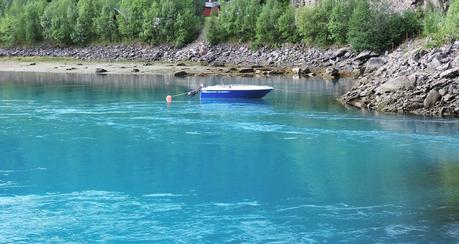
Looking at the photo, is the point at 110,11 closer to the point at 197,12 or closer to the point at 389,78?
the point at 197,12

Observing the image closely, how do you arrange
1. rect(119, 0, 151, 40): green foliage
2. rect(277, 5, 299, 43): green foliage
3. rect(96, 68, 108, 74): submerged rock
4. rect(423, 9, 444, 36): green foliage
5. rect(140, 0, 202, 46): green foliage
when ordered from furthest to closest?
rect(119, 0, 151, 40): green foliage, rect(140, 0, 202, 46): green foliage, rect(277, 5, 299, 43): green foliage, rect(96, 68, 108, 74): submerged rock, rect(423, 9, 444, 36): green foliage

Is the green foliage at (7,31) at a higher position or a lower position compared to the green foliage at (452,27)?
higher

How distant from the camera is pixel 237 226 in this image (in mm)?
19312

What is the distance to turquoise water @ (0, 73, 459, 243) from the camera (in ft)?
62.8

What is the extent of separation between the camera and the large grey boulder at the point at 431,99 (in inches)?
1650

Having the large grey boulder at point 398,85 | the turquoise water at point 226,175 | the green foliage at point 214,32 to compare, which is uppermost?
the green foliage at point 214,32

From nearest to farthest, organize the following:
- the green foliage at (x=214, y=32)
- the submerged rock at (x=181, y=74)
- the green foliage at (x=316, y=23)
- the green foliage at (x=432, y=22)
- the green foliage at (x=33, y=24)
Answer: the green foliage at (x=432, y=22)
the submerged rock at (x=181, y=74)
the green foliage at (x=316, y=23)
the green foliage at (x=214, y=32)
the green foliage at (x=33, y=24)

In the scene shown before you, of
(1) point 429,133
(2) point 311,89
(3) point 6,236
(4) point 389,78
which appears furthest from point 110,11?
(3) point 6,236

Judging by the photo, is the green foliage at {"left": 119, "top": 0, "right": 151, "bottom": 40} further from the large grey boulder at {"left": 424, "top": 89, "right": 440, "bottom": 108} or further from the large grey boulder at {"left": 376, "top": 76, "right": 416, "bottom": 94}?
the large grey boulder at {"left": 424, "top": 89, "right": 440, "bottom": 108}

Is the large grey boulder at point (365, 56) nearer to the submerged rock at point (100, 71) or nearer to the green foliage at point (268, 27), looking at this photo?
the green foliage at point (268, 27)


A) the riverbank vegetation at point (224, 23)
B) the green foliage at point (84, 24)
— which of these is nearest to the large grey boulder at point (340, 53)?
the riverbank vegetation at point (224, 23)

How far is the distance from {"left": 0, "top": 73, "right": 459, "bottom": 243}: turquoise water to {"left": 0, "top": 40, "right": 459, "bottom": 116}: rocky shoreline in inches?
112

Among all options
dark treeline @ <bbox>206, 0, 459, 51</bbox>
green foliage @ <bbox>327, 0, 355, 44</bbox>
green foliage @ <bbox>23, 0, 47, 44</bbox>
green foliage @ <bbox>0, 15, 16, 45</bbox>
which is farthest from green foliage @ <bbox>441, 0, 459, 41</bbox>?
green foliage @ <bbox>0, 15, 16, 45</bbox>

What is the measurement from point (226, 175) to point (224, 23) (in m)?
79.9
